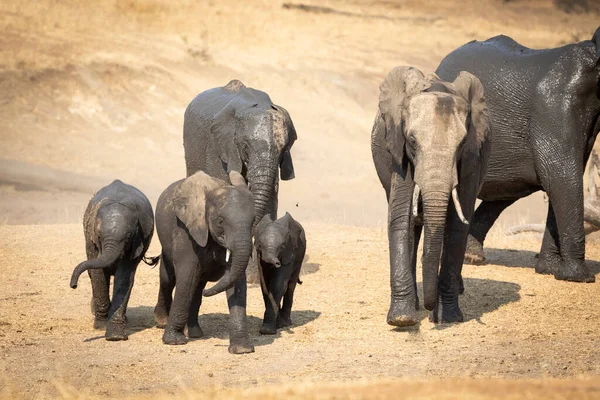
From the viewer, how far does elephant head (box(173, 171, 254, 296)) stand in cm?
927

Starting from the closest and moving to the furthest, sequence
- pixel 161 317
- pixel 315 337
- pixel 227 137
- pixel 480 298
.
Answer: pixel 315 337, pixel 161 317, pixel 480 298, pixel 227 137

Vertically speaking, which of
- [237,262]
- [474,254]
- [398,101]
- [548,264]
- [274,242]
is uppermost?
[398,101]

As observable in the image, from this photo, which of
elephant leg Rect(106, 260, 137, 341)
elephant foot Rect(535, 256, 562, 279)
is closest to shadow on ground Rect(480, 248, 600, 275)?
elephant foot Rect(535, 256, 562, 279)

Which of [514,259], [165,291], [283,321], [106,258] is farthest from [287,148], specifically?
[514,259]

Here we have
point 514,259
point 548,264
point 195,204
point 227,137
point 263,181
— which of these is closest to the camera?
point 195,204

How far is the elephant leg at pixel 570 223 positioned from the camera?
505 inches

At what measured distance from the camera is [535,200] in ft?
105

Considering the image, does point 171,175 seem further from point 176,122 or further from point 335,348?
point 335,348

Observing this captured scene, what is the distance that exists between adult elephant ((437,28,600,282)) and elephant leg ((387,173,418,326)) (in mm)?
3328

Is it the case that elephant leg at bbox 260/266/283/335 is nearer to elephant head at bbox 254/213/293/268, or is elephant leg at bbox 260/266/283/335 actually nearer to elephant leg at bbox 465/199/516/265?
elephant head at bbox 254/213/293/268

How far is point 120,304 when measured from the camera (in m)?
10.1

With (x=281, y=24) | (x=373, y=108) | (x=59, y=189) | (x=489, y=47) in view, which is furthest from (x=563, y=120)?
(x=281, y=24)

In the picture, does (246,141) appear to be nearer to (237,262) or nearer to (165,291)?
(165,291)

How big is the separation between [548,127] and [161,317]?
16.7 feet
